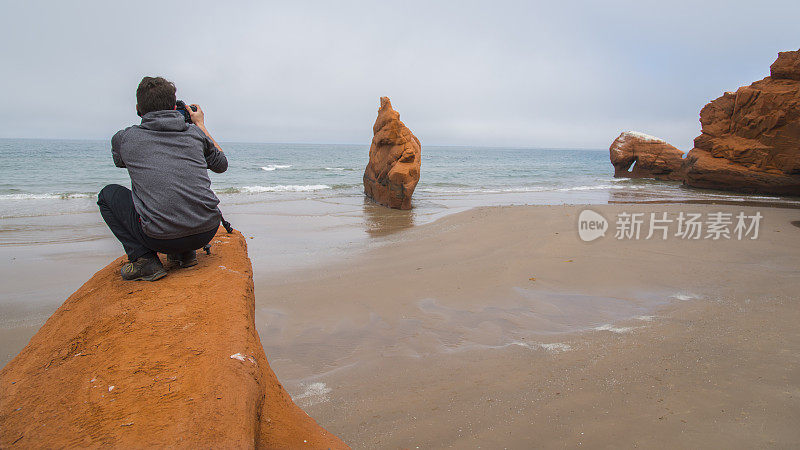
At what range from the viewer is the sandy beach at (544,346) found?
8.85ft

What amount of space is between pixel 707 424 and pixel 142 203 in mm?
3605

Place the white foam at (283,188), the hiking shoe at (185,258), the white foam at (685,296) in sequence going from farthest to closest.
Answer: the white foam at (283,188), the white foam at (685,296), the hiking shoe at (185,258)

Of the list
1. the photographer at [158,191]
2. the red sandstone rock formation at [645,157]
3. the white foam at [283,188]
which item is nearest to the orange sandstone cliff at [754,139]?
the red sandstone rock formation at [645,157]

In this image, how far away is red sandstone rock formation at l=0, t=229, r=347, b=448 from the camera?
1.46 metres

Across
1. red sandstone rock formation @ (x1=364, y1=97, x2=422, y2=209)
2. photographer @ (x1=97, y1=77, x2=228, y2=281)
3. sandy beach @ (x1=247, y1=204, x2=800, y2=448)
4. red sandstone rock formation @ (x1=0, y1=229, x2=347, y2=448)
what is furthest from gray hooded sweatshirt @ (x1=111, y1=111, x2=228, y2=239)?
red sandstone rock formation @ (x1=364, y1=97, x2=422, y2=209)

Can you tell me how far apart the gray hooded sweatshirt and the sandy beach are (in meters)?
1.56

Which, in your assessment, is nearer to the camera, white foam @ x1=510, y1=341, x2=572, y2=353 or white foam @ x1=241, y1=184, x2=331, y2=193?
white foam @ x1=510, y1=341, x2=572, y2=353

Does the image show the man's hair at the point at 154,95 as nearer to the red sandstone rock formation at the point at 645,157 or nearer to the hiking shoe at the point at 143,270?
the hiking shoe at the point at 143,270

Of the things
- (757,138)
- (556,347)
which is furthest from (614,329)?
(757,138)

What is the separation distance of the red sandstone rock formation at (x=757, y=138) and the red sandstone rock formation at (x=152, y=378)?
19.7m

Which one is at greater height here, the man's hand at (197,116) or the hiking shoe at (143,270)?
the man's hand at (197,116)

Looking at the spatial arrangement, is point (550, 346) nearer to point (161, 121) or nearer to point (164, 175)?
point (164, 175)

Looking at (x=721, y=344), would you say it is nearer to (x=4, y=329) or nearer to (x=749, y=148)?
(x=4, y=329)

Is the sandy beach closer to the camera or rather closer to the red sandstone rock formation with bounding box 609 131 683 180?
the camera
